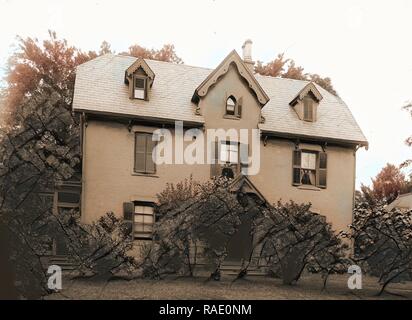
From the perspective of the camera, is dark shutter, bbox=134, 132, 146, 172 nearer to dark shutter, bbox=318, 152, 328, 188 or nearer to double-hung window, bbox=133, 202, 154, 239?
double-hung window, bbox=133, 202, 154, 239

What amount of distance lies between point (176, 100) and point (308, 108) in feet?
9.80

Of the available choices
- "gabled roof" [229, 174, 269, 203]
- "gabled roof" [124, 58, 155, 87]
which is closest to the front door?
"gabled roof" [229, 174, 269, 203]

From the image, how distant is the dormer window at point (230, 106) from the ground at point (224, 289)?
3.58 meters

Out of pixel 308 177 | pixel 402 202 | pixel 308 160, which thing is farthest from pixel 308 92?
pixel 402 202

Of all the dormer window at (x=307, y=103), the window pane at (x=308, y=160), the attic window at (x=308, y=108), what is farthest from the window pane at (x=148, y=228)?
the attic window at (x=308, y=108)

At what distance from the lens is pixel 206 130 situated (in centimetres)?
1015

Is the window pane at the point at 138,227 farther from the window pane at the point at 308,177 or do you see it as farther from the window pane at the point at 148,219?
the window pane at the point at 308,177

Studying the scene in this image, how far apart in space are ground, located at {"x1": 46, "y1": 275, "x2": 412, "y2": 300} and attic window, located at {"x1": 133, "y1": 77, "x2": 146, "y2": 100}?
394 centimetres

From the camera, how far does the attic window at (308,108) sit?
35.4ft

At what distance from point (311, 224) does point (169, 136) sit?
132 inches

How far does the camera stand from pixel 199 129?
1014 cm

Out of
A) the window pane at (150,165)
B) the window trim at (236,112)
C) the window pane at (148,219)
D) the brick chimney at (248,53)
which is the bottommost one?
the window pane at (148,219)

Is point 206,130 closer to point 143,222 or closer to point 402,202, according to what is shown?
point 143,222
